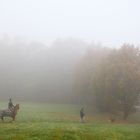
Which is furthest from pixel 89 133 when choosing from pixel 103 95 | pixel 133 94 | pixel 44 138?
pixel 103 95

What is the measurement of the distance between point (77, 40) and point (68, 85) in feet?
79.5

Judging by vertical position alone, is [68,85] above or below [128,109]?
above

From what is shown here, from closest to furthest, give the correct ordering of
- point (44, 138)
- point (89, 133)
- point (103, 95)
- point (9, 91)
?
point (44, 138) < point (89, 133) < point (103, 95) < point (9, 91)

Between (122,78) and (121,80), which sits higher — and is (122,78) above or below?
above

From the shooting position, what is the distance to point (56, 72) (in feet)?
351

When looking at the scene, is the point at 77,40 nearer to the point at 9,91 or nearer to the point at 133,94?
the point at 9,91

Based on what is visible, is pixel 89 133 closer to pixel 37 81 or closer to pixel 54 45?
pixel 37 81

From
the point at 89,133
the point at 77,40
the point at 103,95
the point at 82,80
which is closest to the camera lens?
the point at 89,133

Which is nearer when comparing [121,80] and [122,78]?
[121,80]

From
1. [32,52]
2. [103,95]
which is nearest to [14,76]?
[32,52]

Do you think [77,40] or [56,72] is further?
[77,40]

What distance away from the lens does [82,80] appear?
81688 mm

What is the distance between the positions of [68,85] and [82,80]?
19648mm

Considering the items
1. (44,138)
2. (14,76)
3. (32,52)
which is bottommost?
(44,138)
